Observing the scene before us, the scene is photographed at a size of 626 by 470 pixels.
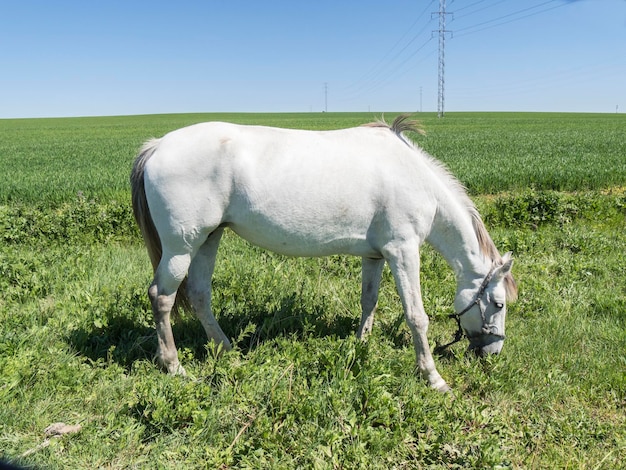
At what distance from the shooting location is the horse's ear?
3704mm

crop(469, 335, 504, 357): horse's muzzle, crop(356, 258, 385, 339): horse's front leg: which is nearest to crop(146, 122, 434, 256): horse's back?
crop(356, 258, 385, 339): horse's front leg

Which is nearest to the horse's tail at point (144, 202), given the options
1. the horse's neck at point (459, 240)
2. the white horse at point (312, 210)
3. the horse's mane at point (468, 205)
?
the white horse at point (312, 210)

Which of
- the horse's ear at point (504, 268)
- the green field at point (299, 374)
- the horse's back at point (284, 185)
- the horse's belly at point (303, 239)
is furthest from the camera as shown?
the horse's ear at point (504, 268)

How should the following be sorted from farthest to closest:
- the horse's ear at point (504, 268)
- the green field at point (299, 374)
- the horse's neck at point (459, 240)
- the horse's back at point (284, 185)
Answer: the horse's neck at point (459, 240) < the horse's ear at point (504, 268) < the horse's back at point (284, 185) < the green field at point (299, 374)

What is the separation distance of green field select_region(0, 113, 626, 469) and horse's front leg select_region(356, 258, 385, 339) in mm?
137

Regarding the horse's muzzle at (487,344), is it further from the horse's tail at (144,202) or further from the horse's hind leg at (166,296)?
the horse's tail at (144,202)

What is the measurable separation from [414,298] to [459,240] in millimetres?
675

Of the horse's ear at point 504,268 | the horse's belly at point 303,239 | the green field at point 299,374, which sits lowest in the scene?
the green field at point 299,374

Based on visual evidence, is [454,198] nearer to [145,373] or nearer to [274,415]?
[274,415]

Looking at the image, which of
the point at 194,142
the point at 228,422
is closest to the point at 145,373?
the point at 228,422

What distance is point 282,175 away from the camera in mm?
3449

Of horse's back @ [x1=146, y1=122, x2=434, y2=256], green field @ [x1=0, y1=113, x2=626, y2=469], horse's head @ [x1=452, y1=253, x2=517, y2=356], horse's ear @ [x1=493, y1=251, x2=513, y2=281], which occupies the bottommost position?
green field @ [x1=0, y1=113, x2=626, y2=469]

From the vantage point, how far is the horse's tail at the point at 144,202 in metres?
3.66

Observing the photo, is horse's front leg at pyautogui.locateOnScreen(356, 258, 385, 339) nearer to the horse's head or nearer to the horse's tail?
the horse's head
